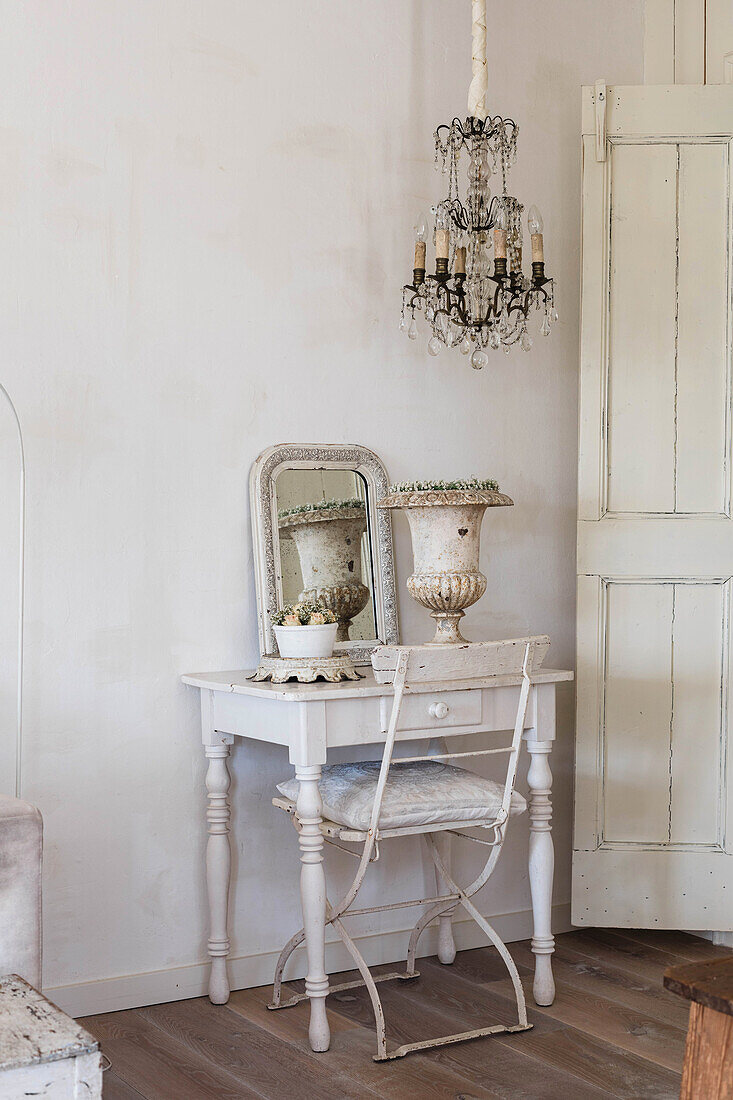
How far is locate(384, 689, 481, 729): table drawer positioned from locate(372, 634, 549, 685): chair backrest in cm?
8

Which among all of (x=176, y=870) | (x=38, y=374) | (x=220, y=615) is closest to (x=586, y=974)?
(x=176, y=870)

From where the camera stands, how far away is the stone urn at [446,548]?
3.13 m

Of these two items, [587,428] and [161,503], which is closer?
[161,503]

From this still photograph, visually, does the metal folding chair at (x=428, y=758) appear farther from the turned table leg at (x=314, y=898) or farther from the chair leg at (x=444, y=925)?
the chair leg at (x=444, y=925)

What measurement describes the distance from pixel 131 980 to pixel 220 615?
3.23 ft

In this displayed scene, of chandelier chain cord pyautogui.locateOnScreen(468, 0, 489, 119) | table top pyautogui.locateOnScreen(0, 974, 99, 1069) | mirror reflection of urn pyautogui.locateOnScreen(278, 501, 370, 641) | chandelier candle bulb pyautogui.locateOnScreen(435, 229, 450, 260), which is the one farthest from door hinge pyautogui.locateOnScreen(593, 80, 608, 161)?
table top pyautogui.locateOnScreen(0, 974, 99, 1069)

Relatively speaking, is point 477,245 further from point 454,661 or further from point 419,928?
point 419,928

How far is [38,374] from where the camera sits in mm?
2977

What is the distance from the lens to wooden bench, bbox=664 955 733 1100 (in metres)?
1.70

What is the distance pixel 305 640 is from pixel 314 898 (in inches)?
25.1

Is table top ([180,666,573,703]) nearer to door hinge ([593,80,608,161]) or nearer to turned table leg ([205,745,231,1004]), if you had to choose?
turned table leg ([205,745,231,1004])

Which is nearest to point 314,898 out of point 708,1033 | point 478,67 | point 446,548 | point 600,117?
point 446,548

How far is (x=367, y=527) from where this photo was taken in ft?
11.4

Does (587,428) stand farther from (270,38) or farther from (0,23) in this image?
(0,23)
